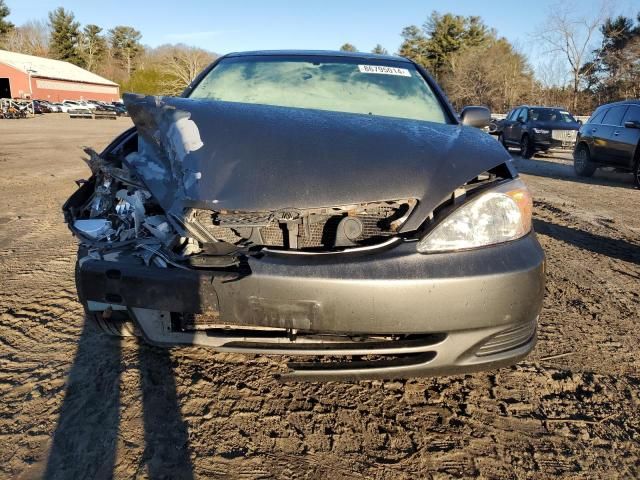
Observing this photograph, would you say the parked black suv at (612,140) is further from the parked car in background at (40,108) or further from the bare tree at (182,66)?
the parked car in background at (40,108)

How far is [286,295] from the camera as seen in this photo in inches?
63.4

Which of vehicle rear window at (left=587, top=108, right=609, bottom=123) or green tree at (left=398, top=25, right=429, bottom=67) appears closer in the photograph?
vehicle rear window at (left=587, top=108, right=609, bottom=123)

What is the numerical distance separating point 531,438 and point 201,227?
1.52m

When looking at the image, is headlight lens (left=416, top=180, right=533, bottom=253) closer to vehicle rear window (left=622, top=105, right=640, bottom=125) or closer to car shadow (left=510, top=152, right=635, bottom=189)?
car shadow (left=510, top=152, right=635, bottom=189)

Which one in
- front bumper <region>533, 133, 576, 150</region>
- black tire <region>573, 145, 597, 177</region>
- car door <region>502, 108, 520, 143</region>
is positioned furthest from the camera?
car door <region>502, 108, 520, 143</region>

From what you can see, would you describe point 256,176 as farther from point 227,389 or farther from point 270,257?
point 227,389

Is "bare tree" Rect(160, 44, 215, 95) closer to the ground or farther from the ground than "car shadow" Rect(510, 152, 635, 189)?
farther from the ground

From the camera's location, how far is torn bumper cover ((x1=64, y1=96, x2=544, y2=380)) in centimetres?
164

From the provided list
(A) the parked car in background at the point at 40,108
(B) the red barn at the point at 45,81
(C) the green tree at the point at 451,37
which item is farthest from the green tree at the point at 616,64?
(B) the red barn at the point at 45,81

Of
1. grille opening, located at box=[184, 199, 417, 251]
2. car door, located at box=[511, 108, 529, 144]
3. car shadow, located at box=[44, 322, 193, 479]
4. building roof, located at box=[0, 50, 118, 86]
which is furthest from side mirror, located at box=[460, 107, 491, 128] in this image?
building roof, located at box=[0, 50, 118, 86]

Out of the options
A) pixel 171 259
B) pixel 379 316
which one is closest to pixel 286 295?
pixel 379 316

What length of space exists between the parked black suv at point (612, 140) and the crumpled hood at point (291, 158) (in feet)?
27.0

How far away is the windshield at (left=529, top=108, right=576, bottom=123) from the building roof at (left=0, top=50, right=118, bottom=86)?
57.5 m

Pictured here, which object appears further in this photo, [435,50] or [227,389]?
[435,50]
